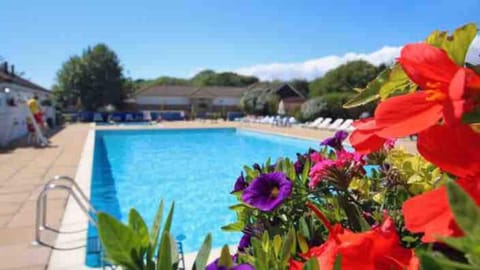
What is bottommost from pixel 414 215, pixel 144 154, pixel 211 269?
pixel 144 154

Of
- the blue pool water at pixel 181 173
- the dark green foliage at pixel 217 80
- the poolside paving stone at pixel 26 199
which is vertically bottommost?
the blue pool water at pixel 181 173

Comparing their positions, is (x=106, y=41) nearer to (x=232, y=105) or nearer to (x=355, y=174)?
(x=232, y=105)

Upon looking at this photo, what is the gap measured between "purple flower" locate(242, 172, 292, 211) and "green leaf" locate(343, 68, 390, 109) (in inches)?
17.9

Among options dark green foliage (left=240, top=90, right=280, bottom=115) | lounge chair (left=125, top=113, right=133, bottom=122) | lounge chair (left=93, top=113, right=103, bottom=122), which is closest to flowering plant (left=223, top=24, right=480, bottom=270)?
lounge chair (left=125, top=113, right=133, bottom=122)

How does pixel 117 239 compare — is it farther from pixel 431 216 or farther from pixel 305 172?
pixel 305 172

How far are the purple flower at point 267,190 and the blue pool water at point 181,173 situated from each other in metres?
0.78

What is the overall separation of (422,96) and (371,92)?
0.72ft

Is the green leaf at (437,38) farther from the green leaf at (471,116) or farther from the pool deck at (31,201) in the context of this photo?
the pool deck at (31,201)

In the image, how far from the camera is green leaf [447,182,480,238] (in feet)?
1.21

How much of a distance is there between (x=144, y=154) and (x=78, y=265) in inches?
480

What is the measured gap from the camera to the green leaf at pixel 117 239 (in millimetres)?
484

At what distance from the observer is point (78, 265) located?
4211 millimetres

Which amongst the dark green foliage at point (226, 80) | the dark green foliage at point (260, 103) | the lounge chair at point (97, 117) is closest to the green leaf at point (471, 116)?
the lounge chair at point (97, 117)

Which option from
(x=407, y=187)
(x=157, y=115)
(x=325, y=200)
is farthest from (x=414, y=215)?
(x=157, y=115)
